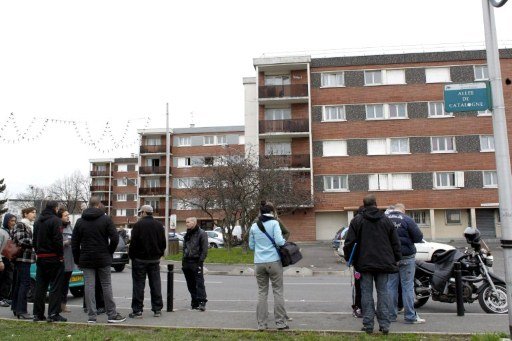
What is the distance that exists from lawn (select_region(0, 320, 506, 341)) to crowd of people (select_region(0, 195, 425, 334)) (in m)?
0.41

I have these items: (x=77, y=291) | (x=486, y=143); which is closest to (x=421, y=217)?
(x=486, y=143)

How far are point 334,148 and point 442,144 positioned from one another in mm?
9104

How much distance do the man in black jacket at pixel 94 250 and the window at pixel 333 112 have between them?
116ft

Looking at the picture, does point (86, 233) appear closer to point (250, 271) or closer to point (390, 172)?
point (250, 271)

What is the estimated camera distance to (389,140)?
134 ft

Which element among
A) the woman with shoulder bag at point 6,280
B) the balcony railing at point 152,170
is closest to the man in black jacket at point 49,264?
the woman with shoulder bag at point 6,280

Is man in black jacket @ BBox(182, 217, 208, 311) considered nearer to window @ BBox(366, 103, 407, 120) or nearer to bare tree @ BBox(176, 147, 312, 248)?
bare tree @ BBox(176, 147, 312, 248)

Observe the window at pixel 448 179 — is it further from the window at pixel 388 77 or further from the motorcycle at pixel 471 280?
the motorcycle at pixel 471 280

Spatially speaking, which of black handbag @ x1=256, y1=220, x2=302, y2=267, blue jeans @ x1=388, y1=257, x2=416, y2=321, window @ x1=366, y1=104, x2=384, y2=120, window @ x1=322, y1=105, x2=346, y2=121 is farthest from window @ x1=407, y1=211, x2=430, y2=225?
black handbag @ x1=256, y1=220, x2=302, y2=267

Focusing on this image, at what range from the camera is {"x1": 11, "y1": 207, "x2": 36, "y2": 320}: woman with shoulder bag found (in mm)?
8609

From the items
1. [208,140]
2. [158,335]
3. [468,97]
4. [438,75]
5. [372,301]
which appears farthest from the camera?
[208,140]

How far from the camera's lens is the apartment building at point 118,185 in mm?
80562

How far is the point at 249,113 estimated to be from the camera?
152 ft

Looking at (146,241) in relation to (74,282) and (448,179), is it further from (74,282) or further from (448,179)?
(448,179)
